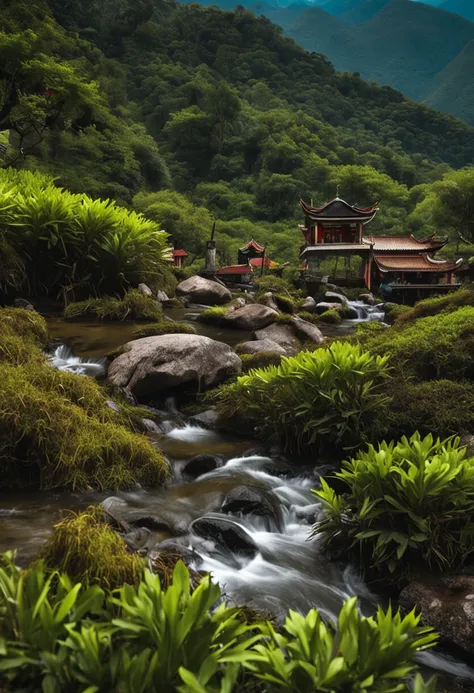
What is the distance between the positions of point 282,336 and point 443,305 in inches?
150

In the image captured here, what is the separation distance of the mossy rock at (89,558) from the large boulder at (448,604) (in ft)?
7.20

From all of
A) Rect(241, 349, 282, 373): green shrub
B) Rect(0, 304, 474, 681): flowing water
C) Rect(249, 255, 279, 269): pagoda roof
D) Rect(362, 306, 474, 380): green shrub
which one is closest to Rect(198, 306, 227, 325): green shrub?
Rect(241, 349, 282, 373): green shrub

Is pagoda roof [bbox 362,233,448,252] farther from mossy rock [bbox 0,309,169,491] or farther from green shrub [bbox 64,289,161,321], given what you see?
mossy rock [bbox 0,309,169,491]

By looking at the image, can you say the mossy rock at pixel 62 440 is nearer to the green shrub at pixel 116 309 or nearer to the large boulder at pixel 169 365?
the large boulder at pixel 169 365

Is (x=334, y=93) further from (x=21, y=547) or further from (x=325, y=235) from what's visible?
(x=21, y=547)

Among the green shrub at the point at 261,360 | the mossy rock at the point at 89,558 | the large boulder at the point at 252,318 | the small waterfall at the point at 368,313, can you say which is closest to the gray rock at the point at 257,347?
the green shrub at the point at 261,360

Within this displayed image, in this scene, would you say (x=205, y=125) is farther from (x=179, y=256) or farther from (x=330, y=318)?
(x=330, y=318)

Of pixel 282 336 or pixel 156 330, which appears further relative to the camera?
pixel 282 336

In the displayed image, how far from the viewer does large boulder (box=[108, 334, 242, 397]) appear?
8344 mm

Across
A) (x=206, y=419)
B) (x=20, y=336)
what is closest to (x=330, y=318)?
(x=206, y=419)

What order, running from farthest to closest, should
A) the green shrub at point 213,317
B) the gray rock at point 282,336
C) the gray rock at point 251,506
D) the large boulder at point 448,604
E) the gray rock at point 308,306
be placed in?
the gray rock at point 308,306 < the green shrub at point 213,317 < the gray rock at point 282,336 < the gray rock at point 251,506 < the large boulder at point 448,604

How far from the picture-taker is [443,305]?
435 inches

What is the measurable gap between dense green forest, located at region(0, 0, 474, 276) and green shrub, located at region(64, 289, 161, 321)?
9614 millimetres

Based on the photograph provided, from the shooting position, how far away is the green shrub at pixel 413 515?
4.45 metres
